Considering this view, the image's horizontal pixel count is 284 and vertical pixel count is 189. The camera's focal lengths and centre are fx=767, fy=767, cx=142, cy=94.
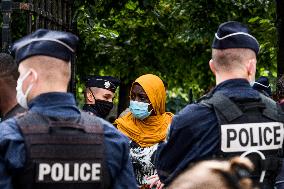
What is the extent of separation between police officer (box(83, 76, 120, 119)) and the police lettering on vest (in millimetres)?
3586

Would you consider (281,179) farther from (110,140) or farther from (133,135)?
(110,140)

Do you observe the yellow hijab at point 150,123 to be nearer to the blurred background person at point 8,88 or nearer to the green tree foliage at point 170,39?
the blurred background person at point 8,88

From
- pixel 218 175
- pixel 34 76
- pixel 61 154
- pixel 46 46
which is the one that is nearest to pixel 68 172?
pixel 61 154

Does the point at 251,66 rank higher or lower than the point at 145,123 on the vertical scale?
higher

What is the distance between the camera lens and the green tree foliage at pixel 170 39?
12.0 m

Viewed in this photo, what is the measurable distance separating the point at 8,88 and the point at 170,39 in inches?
478

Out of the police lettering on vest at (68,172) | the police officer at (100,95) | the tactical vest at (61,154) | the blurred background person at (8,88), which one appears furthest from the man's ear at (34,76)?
the police officer at (100,95)

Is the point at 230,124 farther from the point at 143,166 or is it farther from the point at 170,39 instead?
the point at 170,39

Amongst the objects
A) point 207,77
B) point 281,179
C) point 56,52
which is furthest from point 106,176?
point 207,77

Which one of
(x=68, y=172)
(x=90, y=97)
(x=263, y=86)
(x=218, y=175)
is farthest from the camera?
(x=90, y=97)

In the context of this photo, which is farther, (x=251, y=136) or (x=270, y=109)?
(x=270, y=109)

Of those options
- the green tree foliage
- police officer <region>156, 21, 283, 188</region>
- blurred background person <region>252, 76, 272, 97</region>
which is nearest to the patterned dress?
blurred background person <region>252, 76, 272, 97</region>

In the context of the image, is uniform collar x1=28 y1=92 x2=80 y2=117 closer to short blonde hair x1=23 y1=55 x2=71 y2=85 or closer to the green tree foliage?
short blonde hair x1=23 y1=55 x2=71 y2=85

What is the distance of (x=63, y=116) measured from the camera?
394 cm
